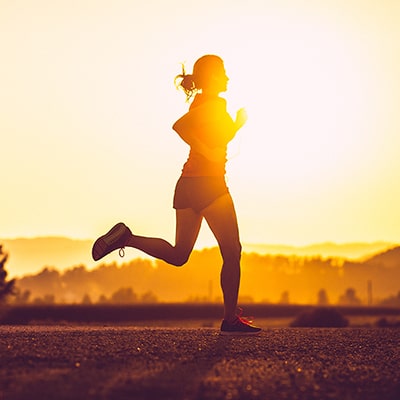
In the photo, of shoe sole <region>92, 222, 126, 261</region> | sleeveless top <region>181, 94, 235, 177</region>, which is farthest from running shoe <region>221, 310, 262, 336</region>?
sleeveless top <region>181, 94, 235, 177</region>

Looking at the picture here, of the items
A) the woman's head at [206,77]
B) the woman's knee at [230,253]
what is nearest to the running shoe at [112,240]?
the woman's knee at [230,253]

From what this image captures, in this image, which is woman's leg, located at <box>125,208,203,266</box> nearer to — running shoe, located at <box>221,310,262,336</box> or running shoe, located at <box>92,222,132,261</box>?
running shoe, located at <box>92,222,132,261</box>

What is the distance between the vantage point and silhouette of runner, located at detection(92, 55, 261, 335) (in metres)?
7.84

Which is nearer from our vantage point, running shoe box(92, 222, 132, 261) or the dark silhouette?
running shoe box(92, 222, 132, 261)

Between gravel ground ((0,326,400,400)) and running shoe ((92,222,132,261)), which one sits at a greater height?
running shoe ((92,222,132,261))

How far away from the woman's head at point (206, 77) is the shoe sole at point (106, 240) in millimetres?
1514

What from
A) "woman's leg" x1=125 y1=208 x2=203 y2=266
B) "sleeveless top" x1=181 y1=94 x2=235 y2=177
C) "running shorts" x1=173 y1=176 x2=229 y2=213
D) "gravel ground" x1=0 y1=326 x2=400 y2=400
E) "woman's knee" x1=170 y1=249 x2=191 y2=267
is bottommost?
"gravel ground" x1=0 y1=326 x2=400 y2=400

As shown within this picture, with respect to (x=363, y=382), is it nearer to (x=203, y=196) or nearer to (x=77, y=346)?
(x=77, y=346)

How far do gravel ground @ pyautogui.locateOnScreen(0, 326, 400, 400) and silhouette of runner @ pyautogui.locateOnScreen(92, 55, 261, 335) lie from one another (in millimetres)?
975

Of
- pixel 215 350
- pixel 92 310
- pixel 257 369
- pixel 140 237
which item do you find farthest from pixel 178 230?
pixel 92 310

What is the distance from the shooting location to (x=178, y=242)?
26.7ft

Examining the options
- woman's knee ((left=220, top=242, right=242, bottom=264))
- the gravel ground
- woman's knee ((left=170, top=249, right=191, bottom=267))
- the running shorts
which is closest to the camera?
the gravel ground

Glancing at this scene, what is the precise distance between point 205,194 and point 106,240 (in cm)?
117

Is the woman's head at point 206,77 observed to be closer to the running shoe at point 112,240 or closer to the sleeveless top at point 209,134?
the sleeveless top at point 209,134
